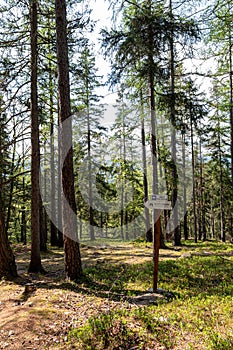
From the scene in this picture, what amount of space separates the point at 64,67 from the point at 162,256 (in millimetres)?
7708

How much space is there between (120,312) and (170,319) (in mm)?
806

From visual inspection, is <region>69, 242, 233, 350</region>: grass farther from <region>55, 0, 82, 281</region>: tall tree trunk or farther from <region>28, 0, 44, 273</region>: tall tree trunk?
<region>28, 0, 44, 273</region>: tall tree trunk

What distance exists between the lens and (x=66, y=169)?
22.1 ft

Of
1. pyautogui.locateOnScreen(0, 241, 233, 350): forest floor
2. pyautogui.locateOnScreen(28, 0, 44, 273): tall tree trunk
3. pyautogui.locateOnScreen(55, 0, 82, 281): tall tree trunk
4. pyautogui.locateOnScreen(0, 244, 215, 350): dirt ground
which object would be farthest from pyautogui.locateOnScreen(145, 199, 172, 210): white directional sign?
pyautogui.locateOnScreen(28, 0, 44, 273): tall tree trunk

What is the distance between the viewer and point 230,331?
3750 millimetres

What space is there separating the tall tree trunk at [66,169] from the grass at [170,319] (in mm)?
673

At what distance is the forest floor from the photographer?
3.62 metres

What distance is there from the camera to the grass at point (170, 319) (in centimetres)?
354

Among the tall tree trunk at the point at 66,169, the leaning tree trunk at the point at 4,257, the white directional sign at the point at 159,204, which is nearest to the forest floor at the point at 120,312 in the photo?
the leaning tree trunk at the point at 4,257

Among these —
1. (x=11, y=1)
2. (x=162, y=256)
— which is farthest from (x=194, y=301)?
(x=11, y=1)

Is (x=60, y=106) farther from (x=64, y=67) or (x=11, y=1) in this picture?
(x=11, y=1)

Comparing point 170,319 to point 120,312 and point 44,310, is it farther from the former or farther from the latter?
point 44,310

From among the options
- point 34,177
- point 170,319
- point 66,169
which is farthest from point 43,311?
point 34,177

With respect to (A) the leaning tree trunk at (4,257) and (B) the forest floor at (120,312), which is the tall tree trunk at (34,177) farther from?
(A) the leaning tree trunk at (4,257)
